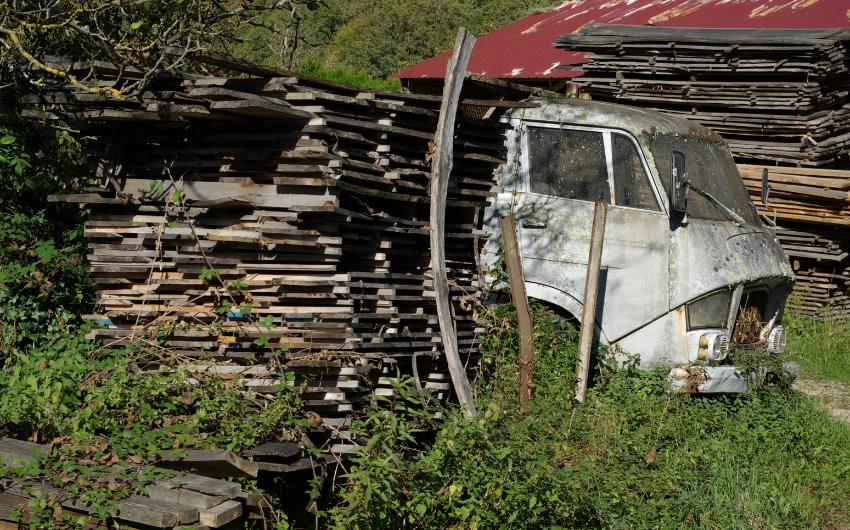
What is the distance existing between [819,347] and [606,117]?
16.4 ft

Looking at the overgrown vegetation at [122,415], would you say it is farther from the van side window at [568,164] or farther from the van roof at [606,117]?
the van roof at [606,117]

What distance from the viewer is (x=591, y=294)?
8312mm

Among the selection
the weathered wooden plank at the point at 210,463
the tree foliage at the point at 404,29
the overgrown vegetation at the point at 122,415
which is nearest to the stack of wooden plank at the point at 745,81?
the overgrown vegetation at the point at 122,415

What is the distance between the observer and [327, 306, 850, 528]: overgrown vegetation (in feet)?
20.3

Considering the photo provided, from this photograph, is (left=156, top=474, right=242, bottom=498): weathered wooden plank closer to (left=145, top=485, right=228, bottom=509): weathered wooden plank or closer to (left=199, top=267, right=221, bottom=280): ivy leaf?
(left=145, top=485, right=228, bottom=509): weathered wooden plank

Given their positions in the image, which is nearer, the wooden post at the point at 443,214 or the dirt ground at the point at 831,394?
the wooden post at the point at 443,214

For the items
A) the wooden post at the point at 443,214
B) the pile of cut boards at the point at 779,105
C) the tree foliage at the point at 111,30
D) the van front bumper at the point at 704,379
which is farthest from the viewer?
the pile of cut boards at the point at 779,105

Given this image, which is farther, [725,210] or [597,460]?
[725,210]

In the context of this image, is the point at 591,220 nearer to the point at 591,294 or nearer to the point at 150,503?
the point at 591,294

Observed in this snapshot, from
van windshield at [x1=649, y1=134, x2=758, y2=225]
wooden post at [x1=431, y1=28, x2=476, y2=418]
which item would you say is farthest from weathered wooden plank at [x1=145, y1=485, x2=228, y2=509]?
van windshield at [x1=649, y1=134, x2=758, y2=225]

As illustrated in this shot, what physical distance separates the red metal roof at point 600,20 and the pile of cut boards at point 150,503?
39.6 feet

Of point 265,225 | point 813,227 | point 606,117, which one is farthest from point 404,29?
point 265,225

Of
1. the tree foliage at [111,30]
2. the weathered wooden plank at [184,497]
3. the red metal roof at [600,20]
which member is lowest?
the weathered wooden plank at [184,497]

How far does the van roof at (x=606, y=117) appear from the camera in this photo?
8945 millimetres
